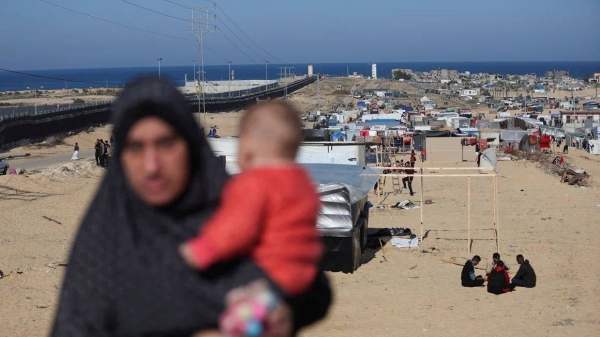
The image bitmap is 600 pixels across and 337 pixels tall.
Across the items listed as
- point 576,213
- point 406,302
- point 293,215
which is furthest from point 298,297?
point 576,213

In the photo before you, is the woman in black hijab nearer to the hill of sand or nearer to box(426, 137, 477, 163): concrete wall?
the hill of sand

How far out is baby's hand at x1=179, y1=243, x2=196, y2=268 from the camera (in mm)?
1658

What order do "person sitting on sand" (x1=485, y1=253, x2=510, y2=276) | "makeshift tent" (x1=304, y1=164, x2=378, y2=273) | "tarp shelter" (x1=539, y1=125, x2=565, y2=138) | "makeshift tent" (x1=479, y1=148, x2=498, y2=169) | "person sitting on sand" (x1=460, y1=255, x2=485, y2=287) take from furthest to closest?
1. "tarp shelter" (x1=539, y1=125, x2=565, y2=138)
2. "makeshift tent" (x1=479, y1=148, x2=498, y2=169)
3. "makeshift tent" (x1=304, y1=164, x2=378, y2=273)
4. "person sitting on sand" (x1=460, y1=255, x2=485, y2=287)
5. "person sitting on sand" (x1=485, y1=253, x2=510, y2=276)

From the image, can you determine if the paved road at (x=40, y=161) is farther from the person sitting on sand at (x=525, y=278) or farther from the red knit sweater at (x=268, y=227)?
the red knit sweater at (x=268, y=227)

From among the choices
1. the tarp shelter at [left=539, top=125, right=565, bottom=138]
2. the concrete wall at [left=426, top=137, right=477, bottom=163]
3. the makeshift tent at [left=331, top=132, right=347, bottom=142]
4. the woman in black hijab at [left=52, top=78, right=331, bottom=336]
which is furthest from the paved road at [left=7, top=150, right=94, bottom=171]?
the woman in black hijab at [left=52, top=78, right=331, bottom=336]

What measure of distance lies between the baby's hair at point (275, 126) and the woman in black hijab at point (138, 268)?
146 mm

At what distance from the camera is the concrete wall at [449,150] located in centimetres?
3328

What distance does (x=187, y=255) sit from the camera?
167cm

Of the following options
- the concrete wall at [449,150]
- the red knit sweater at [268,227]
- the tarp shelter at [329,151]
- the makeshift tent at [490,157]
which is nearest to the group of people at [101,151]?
the tarp shelter at [329,151]

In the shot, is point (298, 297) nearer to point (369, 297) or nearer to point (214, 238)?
point (214, 238)

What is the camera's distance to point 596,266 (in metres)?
14.7

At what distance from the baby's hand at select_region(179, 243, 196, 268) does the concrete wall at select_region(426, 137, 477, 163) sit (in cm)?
3206

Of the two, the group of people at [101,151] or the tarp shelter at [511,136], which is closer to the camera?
the group of people at [101,151]

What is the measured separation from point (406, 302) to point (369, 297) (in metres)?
0.65
